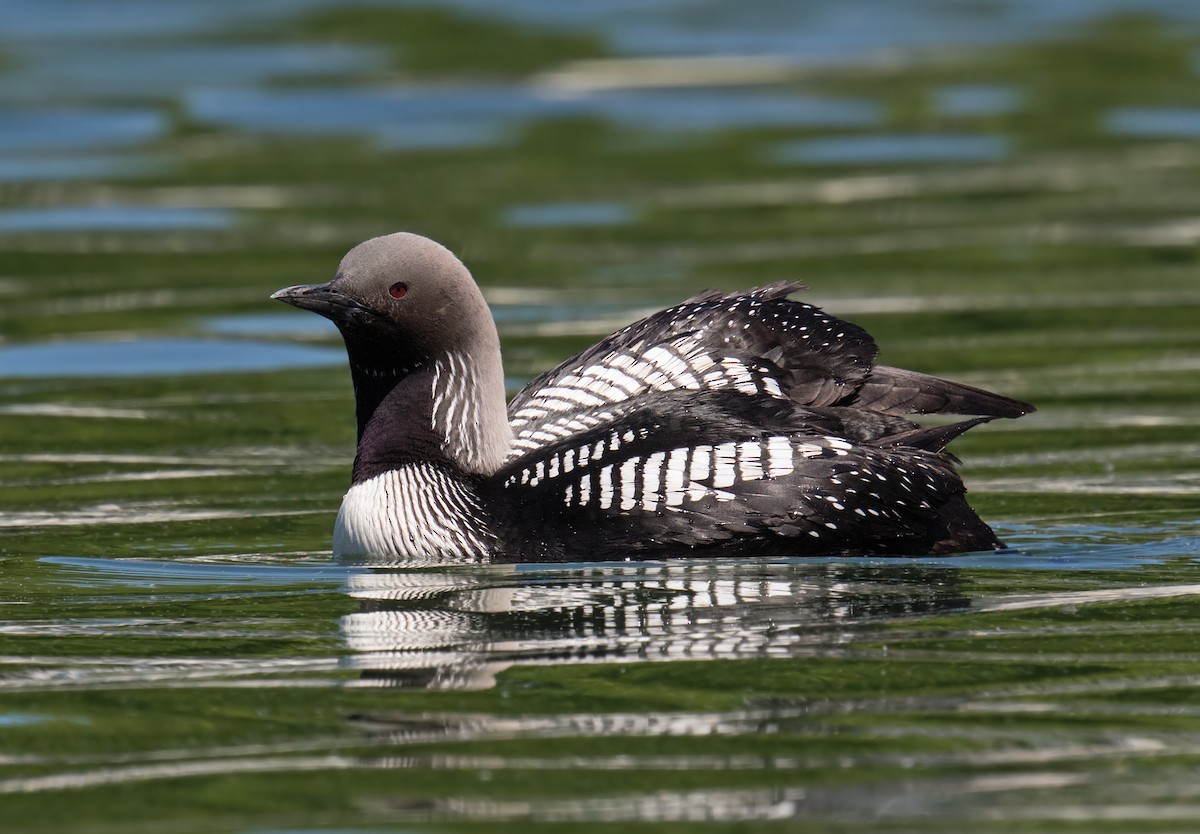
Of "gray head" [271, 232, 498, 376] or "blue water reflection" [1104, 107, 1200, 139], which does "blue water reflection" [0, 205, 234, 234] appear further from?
"gray head" [271, 232, 498, 376]

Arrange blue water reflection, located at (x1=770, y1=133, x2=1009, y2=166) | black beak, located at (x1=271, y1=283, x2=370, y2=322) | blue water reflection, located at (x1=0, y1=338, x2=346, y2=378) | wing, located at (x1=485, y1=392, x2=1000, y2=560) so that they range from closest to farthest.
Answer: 1. wing, located at (x1=485, y1=392, x2=1000, y2=560)
2. black beak, located at (x1=271, y1=283, x2=370, y2=322)
3. blue water reflection, located at (x1=0, y1=338, x2=346, y2=378)
4. blue water reflection, located at (x1=770, y1=133, x2=1009, y2=166)

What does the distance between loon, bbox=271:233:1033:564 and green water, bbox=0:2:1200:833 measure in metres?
0.15

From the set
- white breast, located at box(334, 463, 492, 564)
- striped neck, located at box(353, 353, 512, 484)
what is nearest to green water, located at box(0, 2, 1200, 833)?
white breast, located at box(334, 463, 492, 564)

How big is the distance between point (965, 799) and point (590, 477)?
8.28ft

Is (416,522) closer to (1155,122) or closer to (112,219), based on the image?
(112,219)

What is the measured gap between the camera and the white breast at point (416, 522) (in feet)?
22.7

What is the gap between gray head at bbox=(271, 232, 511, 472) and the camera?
6953 mm

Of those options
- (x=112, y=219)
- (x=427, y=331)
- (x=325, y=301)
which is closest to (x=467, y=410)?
(x=427, y=331)

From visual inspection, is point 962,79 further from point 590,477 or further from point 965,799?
point 965,799

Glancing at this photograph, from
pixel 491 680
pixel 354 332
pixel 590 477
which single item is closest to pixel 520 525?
pixel 590 477

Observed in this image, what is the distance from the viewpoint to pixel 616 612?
6172 mm

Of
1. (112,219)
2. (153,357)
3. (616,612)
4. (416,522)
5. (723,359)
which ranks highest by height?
(112,219)

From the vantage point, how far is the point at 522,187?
15.0 m

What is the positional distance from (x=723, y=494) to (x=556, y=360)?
3796 millimetres
